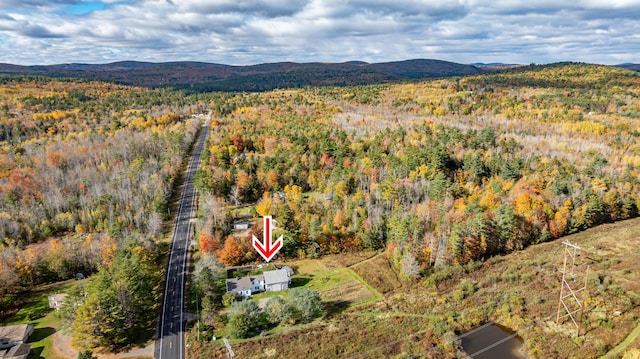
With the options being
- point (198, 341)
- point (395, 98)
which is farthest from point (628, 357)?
point (395, 98)

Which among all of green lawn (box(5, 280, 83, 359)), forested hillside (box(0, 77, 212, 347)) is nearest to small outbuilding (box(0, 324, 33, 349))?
green lawn (box(5, 280, 83, 359))

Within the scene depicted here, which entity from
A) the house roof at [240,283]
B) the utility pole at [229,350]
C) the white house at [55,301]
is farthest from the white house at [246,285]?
the white house at [55,301]

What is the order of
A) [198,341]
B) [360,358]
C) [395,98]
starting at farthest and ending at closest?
[395,98] → [198,341] → [360,358]

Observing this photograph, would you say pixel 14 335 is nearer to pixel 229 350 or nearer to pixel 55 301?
pixel 55 301

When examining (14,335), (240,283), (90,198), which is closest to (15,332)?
(14,335)

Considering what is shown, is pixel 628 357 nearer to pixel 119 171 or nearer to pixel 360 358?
pixel 360 358

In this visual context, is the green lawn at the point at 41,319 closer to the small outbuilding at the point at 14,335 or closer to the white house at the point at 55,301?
the white house at the point at 55,301
